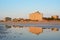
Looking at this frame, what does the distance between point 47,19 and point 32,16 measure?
9.42 meters

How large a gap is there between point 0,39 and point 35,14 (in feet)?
292

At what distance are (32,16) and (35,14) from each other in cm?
485

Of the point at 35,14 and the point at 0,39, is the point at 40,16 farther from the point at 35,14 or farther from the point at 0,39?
the point at 0,39

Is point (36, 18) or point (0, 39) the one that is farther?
point (36, 18)

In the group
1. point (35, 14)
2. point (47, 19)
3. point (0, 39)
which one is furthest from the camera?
point (35, 14)

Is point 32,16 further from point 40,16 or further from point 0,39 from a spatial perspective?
point 0,39

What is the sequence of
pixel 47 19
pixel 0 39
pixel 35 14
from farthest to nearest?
pixel 35 14
pixel 47 19
pixel 0 39

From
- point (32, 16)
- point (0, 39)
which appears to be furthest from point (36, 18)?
point (0, 39)

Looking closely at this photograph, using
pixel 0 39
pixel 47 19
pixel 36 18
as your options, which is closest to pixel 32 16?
pixel 36 18

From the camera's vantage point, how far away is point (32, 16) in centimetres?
9688

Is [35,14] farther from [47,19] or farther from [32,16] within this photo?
[47,19]

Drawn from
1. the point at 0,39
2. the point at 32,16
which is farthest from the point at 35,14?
the point at 0,39

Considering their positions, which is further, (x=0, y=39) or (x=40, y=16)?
(x=40, y=16)

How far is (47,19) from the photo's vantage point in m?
92.2
